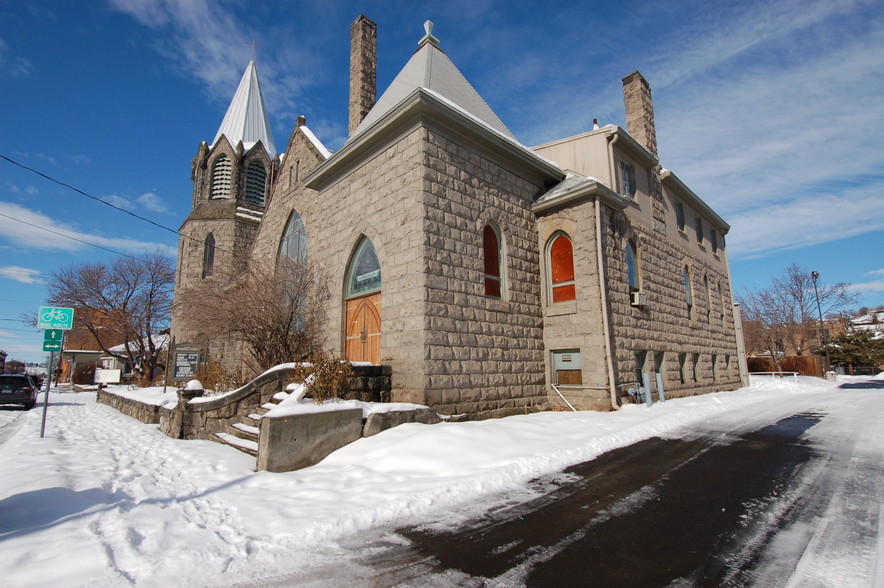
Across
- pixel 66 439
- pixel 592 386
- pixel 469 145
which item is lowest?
pixel 66 439

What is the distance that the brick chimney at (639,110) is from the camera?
1675 centimetres

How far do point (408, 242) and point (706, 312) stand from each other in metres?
14.3

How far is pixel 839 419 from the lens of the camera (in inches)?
369

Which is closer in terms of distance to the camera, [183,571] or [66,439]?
[183,571]

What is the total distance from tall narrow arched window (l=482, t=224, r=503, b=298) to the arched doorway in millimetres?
2494

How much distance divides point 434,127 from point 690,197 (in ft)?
42.9

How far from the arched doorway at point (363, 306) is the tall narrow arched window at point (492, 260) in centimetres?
249

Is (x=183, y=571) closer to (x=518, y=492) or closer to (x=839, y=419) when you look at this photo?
(x=518, y=492)

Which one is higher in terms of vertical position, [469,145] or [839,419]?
[469,145]

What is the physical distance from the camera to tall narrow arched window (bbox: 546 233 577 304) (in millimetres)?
11414

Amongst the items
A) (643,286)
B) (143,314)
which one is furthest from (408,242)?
(143,314)

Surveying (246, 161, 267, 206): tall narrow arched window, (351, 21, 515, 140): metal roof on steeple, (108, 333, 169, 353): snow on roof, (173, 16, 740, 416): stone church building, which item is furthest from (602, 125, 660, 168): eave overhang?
(108, 333, 169, 353): snow on roof

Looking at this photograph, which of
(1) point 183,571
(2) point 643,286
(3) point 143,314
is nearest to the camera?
(1) point 183,571

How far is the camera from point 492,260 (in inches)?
421
